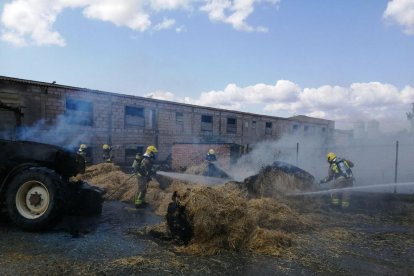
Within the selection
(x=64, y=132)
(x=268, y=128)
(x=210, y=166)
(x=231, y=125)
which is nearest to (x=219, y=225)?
(x=210, y=166)

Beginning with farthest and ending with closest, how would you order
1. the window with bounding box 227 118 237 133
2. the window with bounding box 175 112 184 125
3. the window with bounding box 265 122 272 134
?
1. the window with bounding box 265 122 272 134
2. the window with bounding box 227 118 237 133
3. the window with bounding box 175 112 184 125

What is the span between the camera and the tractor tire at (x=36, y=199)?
602cm

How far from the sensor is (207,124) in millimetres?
27641

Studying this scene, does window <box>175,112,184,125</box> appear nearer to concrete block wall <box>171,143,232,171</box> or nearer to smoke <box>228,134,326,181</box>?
concrete block wall <box>171,143,232,171</box>

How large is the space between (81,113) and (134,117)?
141 inches

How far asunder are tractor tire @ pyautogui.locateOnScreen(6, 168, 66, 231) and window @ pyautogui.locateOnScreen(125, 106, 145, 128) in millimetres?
15398

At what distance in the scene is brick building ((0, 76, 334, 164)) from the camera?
17.4 metres

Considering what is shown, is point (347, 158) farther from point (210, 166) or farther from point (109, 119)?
point (109, 119)

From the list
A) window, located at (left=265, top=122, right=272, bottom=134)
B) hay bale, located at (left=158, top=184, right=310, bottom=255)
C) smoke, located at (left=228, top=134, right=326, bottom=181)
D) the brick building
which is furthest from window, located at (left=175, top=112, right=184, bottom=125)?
hay bale, located at (left=158, top=184, right=310, bottom=255)

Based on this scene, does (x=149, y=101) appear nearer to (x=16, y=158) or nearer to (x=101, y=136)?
(x=101, y=136)

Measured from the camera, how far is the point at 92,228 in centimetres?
666

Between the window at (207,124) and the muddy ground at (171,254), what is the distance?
20.0 meters

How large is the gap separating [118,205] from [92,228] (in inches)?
111

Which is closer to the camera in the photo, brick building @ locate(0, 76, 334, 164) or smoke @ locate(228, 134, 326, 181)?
smoke @ locate(228, 134, 326, 181)
